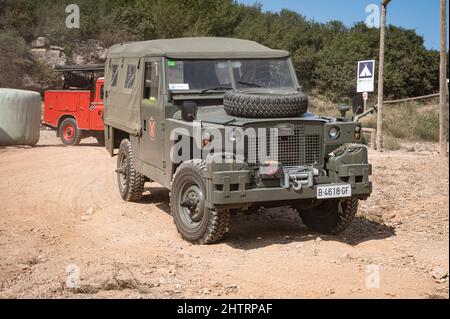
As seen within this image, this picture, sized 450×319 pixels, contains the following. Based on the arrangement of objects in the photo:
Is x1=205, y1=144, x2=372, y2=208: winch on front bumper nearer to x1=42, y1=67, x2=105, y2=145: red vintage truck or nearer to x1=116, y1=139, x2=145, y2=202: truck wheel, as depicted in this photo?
x1=116, y1=139, x2=145, y2=202: truck wheel

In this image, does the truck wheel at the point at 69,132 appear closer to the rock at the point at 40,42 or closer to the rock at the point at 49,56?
the rock at the point at 49,56

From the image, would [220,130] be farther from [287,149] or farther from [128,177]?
[128,177]

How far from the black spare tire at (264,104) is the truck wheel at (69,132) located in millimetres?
11383

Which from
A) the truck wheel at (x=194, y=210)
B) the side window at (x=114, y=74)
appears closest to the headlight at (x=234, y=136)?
the truck wheel at (x=194, y=210)

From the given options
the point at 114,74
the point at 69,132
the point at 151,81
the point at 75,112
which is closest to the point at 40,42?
the point at 69,132

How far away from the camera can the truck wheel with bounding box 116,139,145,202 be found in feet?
27.9

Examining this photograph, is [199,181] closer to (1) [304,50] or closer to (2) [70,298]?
(2) [70,298]

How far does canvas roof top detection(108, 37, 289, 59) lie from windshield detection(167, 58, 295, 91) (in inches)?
2.6

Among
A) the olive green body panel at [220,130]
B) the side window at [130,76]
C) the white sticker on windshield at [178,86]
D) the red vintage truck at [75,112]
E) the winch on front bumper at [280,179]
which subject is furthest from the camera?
the red vintage truck at [75,112]

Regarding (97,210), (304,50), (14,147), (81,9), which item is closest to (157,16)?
(81,9)

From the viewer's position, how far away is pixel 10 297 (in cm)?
470

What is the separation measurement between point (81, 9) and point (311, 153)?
2692 centimetres

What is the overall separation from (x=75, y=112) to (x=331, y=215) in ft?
37.8

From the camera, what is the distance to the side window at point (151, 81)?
23.6 feet
